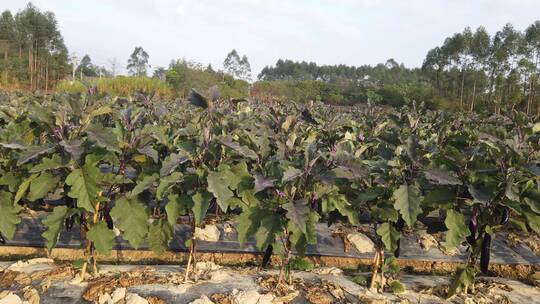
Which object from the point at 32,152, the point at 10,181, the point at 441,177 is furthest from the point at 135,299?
the point at 441,177

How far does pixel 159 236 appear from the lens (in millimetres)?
3209

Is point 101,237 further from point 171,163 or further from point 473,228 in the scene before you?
point 473,228

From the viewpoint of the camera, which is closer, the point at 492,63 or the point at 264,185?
the point at 264,185

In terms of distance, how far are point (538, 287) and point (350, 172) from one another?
2.06 meters

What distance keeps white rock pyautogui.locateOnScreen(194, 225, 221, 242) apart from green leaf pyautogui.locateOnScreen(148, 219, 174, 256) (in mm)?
1317

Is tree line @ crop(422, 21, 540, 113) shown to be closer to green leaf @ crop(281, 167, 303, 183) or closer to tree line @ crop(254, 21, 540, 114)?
tree line @ crop(254, 21, 540, 114)

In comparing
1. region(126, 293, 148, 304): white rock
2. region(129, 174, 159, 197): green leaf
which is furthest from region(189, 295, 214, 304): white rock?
region(129, 174, 159, 197): green leaf

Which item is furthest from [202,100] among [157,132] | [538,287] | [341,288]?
[538,287]

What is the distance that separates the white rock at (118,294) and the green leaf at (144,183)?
25.9 inches

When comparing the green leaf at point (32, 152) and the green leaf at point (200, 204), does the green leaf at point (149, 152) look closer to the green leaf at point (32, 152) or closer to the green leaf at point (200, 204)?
the green leaf at point (200, 204)

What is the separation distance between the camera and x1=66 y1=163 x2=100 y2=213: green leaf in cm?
283

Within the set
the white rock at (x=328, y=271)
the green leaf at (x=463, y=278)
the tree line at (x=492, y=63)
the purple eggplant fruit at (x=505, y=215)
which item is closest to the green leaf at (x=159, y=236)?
the white rock at (x=328, y=271)

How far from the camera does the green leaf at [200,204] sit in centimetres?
286

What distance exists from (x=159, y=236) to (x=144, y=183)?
1.51 ft
